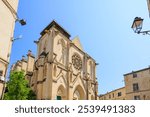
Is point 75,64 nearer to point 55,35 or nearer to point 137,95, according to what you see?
point 55,35

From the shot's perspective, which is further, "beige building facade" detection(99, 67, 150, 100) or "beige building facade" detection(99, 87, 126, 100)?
"beige building facade" detection(99, 87, 126, 100)

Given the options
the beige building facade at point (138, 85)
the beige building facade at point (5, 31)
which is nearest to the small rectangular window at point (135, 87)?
the beige building facade at point (138, 85)

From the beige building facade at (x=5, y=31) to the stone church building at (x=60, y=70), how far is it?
11.4 m

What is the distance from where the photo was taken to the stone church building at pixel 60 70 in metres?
28.4

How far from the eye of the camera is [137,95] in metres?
39.4

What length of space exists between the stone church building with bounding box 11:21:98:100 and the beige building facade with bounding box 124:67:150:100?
304 inches

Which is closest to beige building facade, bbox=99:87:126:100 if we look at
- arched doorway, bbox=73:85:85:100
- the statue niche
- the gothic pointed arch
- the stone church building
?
the stone church building

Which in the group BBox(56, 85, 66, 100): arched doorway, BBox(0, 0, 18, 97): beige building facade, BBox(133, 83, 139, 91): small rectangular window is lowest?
BBox(56, 85, 66, 100): arched doorway

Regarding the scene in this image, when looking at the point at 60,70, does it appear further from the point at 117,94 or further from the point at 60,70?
the point at 117,94

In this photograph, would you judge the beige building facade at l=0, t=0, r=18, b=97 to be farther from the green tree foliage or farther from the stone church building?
the stone church building

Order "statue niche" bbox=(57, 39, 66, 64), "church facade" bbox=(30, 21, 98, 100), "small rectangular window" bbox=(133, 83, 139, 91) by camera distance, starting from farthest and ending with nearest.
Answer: "small rectangular window" bbox=(133, 83, 139, 91), "statue niche" bbox=(57, 39, 66, 64), "church facade" bbox=(30, 21, 98, 100)

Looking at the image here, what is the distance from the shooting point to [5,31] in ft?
57.2

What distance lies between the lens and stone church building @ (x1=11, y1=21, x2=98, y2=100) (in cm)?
2844

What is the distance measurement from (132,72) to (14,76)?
2902 cm
